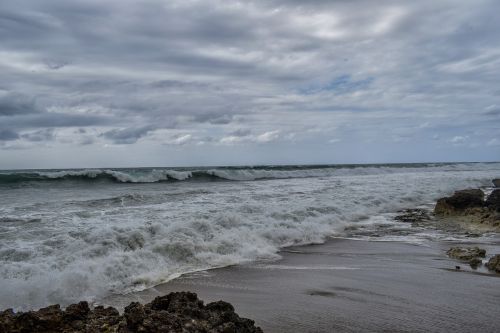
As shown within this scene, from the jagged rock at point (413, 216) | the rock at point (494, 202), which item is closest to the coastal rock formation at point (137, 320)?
the jagged rock at point (413, 216)

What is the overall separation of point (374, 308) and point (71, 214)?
9.23 metres

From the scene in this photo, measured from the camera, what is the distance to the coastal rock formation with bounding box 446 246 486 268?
7.93 metres

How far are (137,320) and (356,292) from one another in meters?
3.54

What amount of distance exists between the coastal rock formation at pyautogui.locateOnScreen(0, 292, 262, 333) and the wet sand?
1047mm

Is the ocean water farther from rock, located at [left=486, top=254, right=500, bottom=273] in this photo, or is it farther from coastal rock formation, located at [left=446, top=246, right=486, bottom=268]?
rock, located at [left=486, top=254, right=500, bottom=273]

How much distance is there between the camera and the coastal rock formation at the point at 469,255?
7.93m

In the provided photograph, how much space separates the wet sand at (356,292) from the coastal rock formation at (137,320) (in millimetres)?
1047

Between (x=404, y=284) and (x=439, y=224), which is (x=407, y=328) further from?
(x=439, y=224)

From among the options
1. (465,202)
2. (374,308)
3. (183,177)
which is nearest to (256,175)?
(183,177)

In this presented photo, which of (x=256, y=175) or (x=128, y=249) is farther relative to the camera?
(x=256, y=175)

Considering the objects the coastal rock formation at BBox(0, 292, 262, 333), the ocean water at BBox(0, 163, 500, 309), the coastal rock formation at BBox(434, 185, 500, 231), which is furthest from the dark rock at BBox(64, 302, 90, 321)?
the coastal rock formation at BBox(434, 185, 500, 231)

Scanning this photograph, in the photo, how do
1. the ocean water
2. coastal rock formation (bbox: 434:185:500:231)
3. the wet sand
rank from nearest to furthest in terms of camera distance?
the wet sand, the ocean water, coastal rock formation (bbox: 434:185:500:231)

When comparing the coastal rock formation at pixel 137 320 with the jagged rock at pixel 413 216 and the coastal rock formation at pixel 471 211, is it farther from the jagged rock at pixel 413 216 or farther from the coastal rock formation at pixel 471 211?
the jagged rock at pixel 413 216

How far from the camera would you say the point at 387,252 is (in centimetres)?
917
